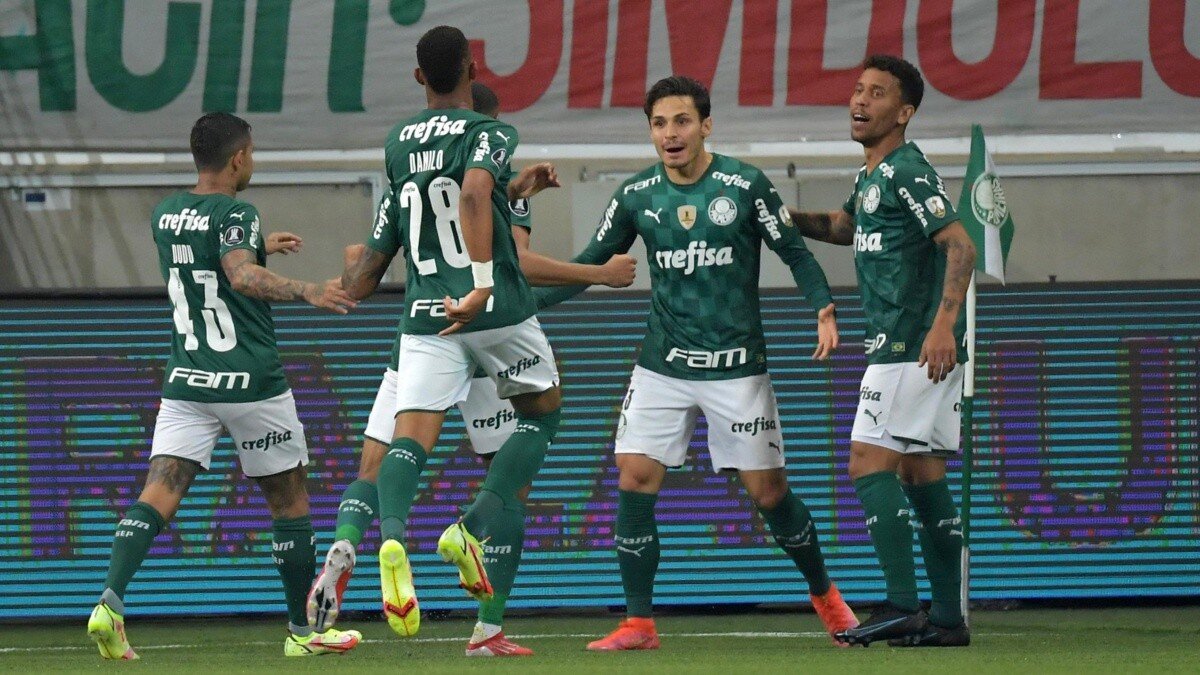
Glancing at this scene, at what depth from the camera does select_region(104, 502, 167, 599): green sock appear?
6816 millimetres

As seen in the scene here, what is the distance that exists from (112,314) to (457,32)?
365cm

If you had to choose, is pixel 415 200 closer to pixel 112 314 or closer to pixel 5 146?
pixel 112 314

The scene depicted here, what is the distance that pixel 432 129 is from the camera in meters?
6.20

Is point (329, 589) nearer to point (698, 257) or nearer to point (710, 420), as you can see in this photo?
point (710, 420)

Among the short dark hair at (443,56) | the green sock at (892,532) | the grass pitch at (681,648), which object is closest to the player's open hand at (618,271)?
the short dark hair at (443,56)

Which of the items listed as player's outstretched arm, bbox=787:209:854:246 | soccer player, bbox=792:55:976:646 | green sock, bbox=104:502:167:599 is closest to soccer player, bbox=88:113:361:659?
green sock, bbox=104:502:167:599

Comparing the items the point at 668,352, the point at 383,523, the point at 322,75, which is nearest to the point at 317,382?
the point at 322,75

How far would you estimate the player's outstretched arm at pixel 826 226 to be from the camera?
7367 millimetres

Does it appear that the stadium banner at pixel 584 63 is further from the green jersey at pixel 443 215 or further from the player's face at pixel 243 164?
the green jersey at pixel 443 215

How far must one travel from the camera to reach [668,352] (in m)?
7.24

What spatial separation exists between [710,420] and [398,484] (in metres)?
1.65

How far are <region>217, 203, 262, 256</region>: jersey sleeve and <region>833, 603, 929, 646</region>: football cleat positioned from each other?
107 inches

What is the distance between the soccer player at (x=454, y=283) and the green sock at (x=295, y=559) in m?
1.25

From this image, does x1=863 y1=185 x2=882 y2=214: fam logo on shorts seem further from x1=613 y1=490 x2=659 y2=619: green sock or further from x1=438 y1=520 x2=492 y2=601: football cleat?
x1=438 y1=520 x2=492 y2=601: football cleat
